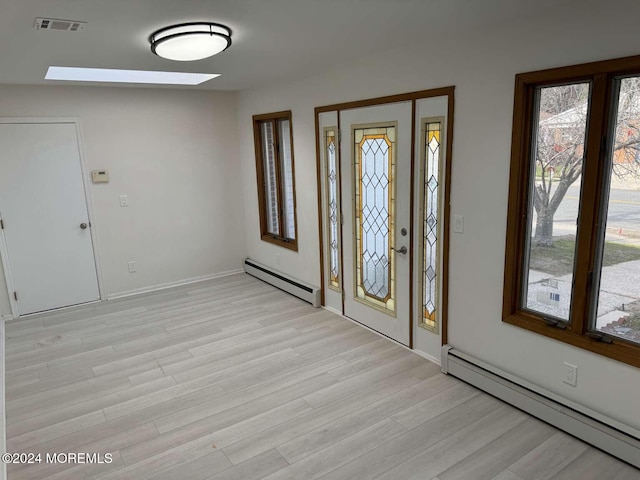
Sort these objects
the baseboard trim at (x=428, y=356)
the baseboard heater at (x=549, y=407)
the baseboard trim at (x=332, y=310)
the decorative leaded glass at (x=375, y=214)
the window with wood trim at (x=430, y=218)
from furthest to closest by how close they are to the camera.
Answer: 1. the baseboard trim at (x=332, y=310)
2. the decorative leaded glass at (x=375, y=214)
3. the baseboard trim at (x=428, y=356)
4. the window with wood trim at (x=430, y=218)
5. the baseboard heater at (x=549, y=407)

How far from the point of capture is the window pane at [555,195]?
241cm

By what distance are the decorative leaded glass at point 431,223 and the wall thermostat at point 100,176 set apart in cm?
359

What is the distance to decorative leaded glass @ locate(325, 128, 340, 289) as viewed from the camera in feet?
A: 13.8

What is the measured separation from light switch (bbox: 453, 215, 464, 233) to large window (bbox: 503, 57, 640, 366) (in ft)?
1.19

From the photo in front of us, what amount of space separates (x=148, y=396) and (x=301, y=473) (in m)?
1.37

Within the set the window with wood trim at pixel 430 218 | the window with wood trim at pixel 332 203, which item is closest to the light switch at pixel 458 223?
the window with wood trim at pixel 430 218

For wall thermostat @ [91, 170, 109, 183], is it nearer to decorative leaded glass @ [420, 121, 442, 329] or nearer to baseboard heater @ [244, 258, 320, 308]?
baseboard heater @ [244, 258, 320, 308]

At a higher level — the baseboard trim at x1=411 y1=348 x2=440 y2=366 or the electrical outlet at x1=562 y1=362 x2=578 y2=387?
the electrical outlet at x1=562 y1=362 x2=578 y2=387

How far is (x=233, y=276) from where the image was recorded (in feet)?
19.5

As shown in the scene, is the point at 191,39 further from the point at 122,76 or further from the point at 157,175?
the point at 157,175

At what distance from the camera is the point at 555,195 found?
255cm

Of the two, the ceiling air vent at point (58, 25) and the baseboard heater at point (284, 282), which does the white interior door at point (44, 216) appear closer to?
the baseboard heater at point (284, 282)

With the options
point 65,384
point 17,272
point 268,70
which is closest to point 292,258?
point 268,70

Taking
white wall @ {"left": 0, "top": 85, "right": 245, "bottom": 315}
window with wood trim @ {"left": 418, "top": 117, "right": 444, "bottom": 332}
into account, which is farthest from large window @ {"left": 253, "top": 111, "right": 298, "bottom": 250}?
window with wood trim @ {"left": 418, "top": 117, "right": 444, "bottom": 332}
